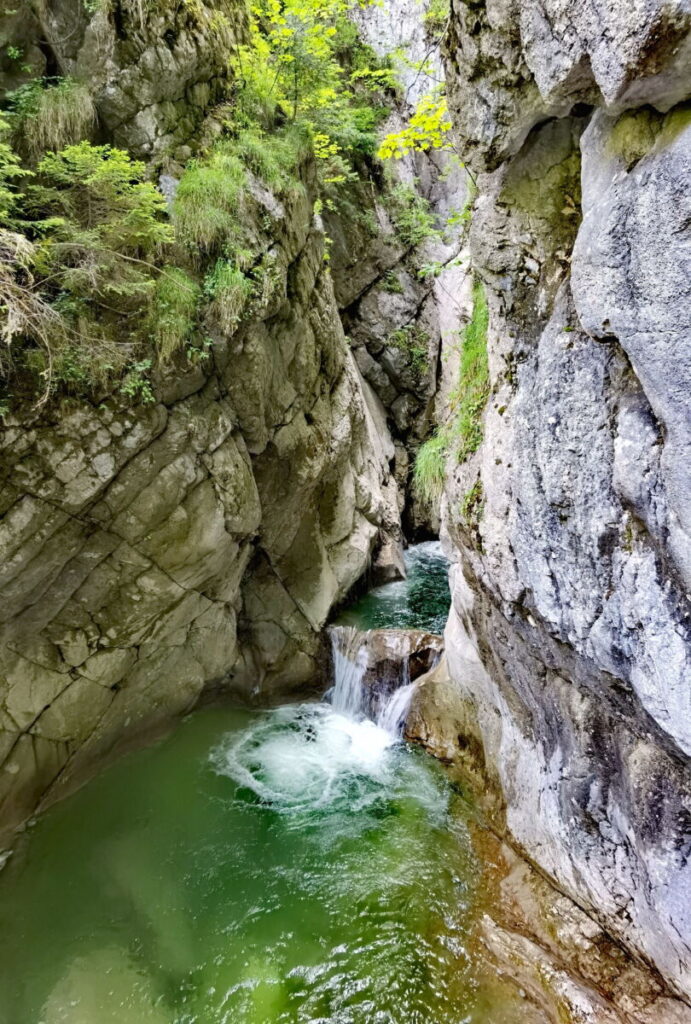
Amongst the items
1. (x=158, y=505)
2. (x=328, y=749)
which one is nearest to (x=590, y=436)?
(x=158, y=505)

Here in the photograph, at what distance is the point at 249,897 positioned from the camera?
5.47 metres

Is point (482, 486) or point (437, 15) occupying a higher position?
point (437, 15)

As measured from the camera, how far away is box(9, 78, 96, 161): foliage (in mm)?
5641

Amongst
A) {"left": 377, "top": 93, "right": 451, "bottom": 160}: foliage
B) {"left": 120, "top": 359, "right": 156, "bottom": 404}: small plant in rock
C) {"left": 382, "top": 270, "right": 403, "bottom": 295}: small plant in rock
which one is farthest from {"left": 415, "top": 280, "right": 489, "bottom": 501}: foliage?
{"left": 382, "top": 270, "right": 403, "bottom": 295}: small plant in rock

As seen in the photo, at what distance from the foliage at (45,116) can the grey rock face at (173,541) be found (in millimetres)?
2490

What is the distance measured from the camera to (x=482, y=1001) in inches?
168

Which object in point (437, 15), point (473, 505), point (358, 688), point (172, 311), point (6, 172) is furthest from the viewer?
point (358, 688)

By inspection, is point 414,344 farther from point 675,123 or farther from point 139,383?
point 675,123

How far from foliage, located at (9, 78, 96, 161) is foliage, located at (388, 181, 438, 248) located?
10228mm

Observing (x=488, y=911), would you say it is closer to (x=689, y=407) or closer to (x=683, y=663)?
(x=683, y=663)

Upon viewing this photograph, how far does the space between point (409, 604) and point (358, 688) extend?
8.90 ft

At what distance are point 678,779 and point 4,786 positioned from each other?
6568 mm

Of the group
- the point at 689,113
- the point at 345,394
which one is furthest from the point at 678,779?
the point at 345,394

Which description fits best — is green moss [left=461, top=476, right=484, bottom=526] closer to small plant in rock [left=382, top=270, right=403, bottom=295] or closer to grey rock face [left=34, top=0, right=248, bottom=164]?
grey rock face [left=34, top=0, right=248, bottom=164]
